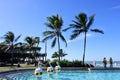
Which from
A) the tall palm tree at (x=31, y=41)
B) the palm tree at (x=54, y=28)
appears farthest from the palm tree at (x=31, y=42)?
the palm tree at (x=54, y=28)

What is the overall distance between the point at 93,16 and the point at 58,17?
5.06 m

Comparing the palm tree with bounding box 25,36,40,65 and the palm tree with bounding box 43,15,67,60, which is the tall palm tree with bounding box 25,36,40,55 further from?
the palm tree with bounding box 43,15,67,60

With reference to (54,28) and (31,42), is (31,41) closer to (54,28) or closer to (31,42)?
(31,42)

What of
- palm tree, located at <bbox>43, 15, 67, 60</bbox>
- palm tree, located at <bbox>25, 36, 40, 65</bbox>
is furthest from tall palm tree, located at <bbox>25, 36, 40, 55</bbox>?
palm tree, located at <bbox>43, 15, 67, 60</bbox>

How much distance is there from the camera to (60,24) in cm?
3462

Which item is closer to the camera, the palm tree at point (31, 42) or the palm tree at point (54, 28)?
the palm tree at point (54, 28)

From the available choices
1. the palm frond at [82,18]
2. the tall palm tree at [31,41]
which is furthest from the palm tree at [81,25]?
the tall palm tree at [31,41]

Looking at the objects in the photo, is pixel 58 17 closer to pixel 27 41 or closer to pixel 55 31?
pixel 55 31

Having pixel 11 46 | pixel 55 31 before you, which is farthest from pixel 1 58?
pixel 55 31

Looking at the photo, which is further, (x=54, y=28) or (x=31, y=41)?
(x=31, y=41)

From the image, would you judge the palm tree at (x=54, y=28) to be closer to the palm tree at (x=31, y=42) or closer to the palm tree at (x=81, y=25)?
the palm tree at (x=81, y=25)

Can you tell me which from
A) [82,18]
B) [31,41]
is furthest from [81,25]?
[31,41]

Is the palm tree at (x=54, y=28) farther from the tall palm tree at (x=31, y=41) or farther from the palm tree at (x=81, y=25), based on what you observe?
the tall palm tree at (x=31, y=41)

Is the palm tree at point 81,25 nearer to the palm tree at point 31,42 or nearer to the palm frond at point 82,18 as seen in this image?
the palm frond at point 82,18
